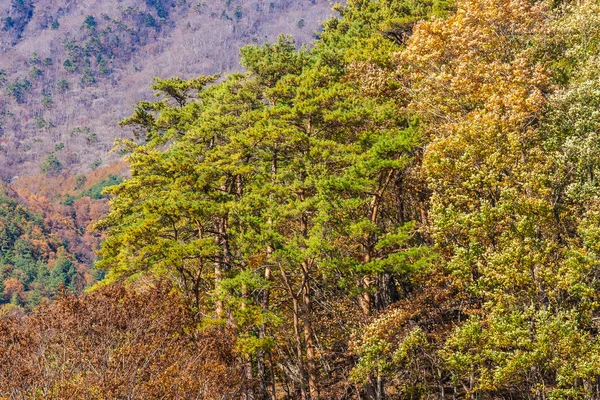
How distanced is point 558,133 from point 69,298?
1523 cm

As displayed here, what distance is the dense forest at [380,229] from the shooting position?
14250 mm

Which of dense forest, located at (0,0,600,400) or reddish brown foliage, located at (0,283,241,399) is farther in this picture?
dense forest, located at (0,0,600,400)

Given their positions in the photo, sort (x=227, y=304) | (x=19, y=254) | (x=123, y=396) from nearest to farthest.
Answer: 1. (x=123, y=396)
2. (x=227, y=304)
3. (x=19, y=254)

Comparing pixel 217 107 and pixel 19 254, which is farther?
pixel 19 254

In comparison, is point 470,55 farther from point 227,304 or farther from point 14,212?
point 14,212

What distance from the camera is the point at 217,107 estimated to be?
24.5 m

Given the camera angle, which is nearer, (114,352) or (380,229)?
(114,352)

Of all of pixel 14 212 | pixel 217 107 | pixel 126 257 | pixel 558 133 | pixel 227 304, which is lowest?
pixel 227 304

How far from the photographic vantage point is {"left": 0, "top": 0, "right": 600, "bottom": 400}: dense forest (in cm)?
1425

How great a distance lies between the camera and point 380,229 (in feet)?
63.1

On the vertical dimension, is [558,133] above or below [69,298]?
above

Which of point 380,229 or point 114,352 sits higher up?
point 380,229

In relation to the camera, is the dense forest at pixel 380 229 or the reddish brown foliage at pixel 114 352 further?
the dense forest at pixel 380 229

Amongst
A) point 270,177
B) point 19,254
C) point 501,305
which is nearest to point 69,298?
point 270,177
